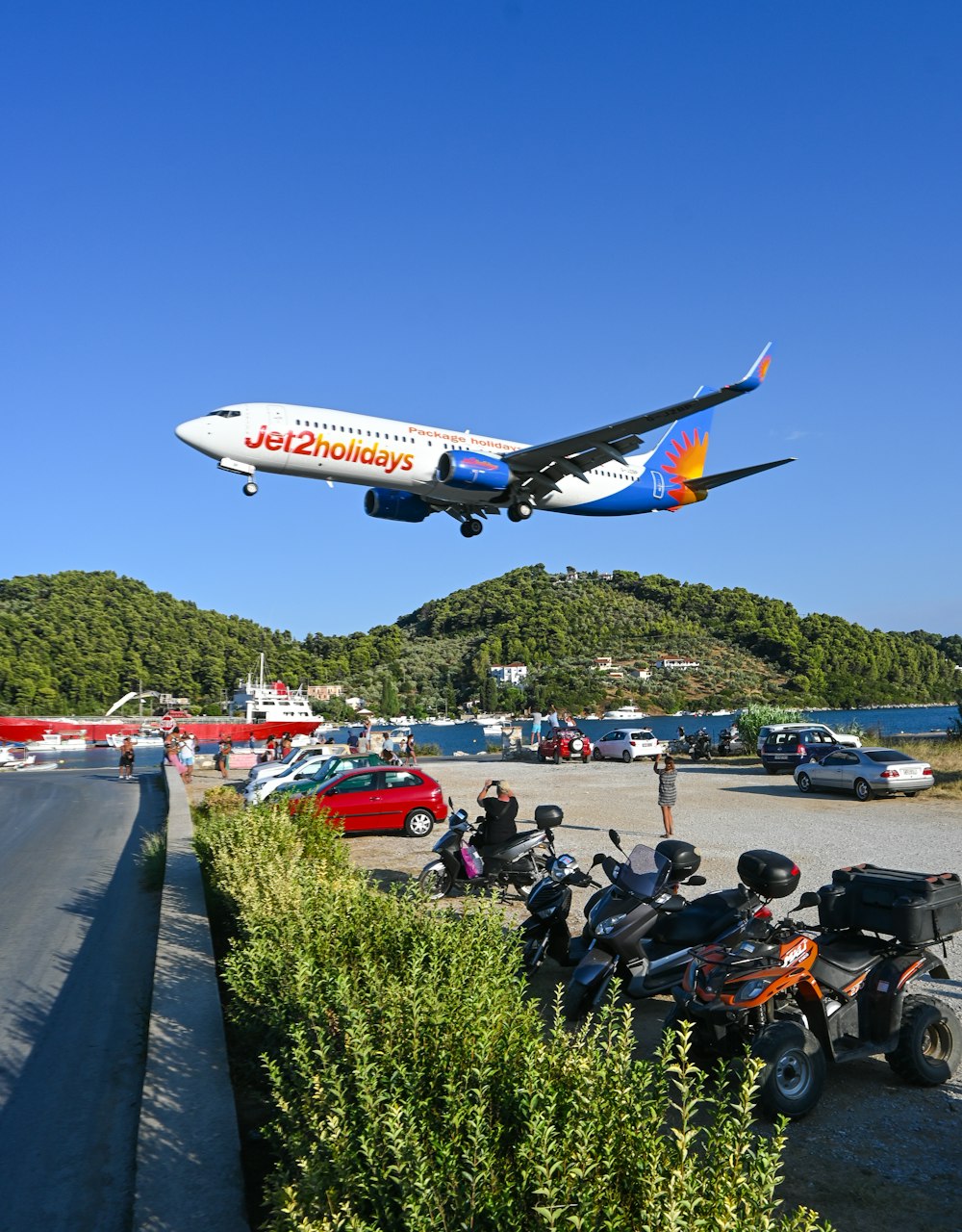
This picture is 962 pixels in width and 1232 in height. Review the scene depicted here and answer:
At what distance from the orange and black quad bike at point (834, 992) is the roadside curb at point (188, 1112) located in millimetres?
2391

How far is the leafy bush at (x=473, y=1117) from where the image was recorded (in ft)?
8.41

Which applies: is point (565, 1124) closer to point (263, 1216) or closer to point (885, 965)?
point (263, 1216)

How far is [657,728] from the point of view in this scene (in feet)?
424

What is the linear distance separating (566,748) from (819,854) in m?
23.2

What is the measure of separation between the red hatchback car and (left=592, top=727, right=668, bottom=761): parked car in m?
19.6

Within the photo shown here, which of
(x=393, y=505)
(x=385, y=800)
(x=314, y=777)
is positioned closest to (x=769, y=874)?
(x=385, y=800)

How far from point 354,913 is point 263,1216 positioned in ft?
6.45

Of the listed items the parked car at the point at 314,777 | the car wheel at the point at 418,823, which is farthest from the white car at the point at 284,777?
the car wheel at the point at 418,823

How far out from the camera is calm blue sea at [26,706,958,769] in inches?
1994

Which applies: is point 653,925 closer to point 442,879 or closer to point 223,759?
point 442,879

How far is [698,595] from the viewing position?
19012cm

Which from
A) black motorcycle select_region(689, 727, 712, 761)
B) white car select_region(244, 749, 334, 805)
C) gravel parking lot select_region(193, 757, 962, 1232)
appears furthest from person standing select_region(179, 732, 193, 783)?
black motorcycle select_region(689, 727, 712, 761)

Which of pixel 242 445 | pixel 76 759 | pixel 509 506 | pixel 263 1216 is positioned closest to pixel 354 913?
pixel 263 1216

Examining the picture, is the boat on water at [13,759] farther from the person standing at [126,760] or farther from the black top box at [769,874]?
the black top box at [769,874]
